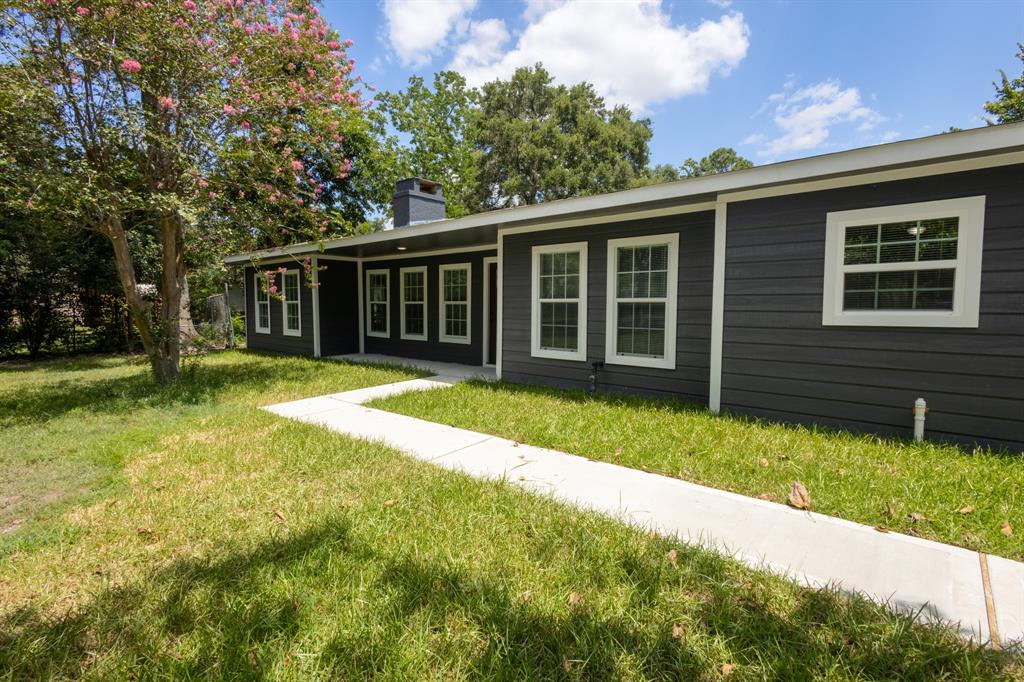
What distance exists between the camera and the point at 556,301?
21.7ft

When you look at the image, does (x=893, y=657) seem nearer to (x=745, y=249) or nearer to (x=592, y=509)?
(x=592, y=509)

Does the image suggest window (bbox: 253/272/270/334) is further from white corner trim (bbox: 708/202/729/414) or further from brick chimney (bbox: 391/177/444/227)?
white corner trim (bbox: 708/202/729/414)

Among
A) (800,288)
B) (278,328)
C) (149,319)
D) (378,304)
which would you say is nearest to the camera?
(800,288)

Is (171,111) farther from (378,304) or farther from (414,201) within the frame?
→ (378,304)

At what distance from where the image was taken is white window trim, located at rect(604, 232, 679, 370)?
550 centimetres

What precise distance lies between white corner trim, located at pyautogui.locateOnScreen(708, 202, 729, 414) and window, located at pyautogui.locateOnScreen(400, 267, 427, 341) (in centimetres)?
634

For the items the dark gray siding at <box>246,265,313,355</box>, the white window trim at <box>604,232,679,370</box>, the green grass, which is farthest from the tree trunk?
the white window trim at <box>604,232,679,370</box>

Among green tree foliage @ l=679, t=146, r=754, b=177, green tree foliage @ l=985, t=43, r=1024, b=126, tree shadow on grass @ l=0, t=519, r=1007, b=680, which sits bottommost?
tree shadow on grass @ l=0, t=519, r=1007, b=680

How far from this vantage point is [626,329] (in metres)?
6.00

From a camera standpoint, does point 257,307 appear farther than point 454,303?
Yes

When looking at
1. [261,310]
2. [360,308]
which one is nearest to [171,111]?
[360,308]

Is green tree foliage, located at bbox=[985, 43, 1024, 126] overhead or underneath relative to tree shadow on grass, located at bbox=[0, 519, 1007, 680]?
overhead

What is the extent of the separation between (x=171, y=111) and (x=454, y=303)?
5.22 metres

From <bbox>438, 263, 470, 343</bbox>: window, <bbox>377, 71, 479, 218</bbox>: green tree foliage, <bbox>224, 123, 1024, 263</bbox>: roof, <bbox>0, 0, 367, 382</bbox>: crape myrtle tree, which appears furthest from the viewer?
<bbox>377, 71, 479, 218</bbox>: green tree foliage
